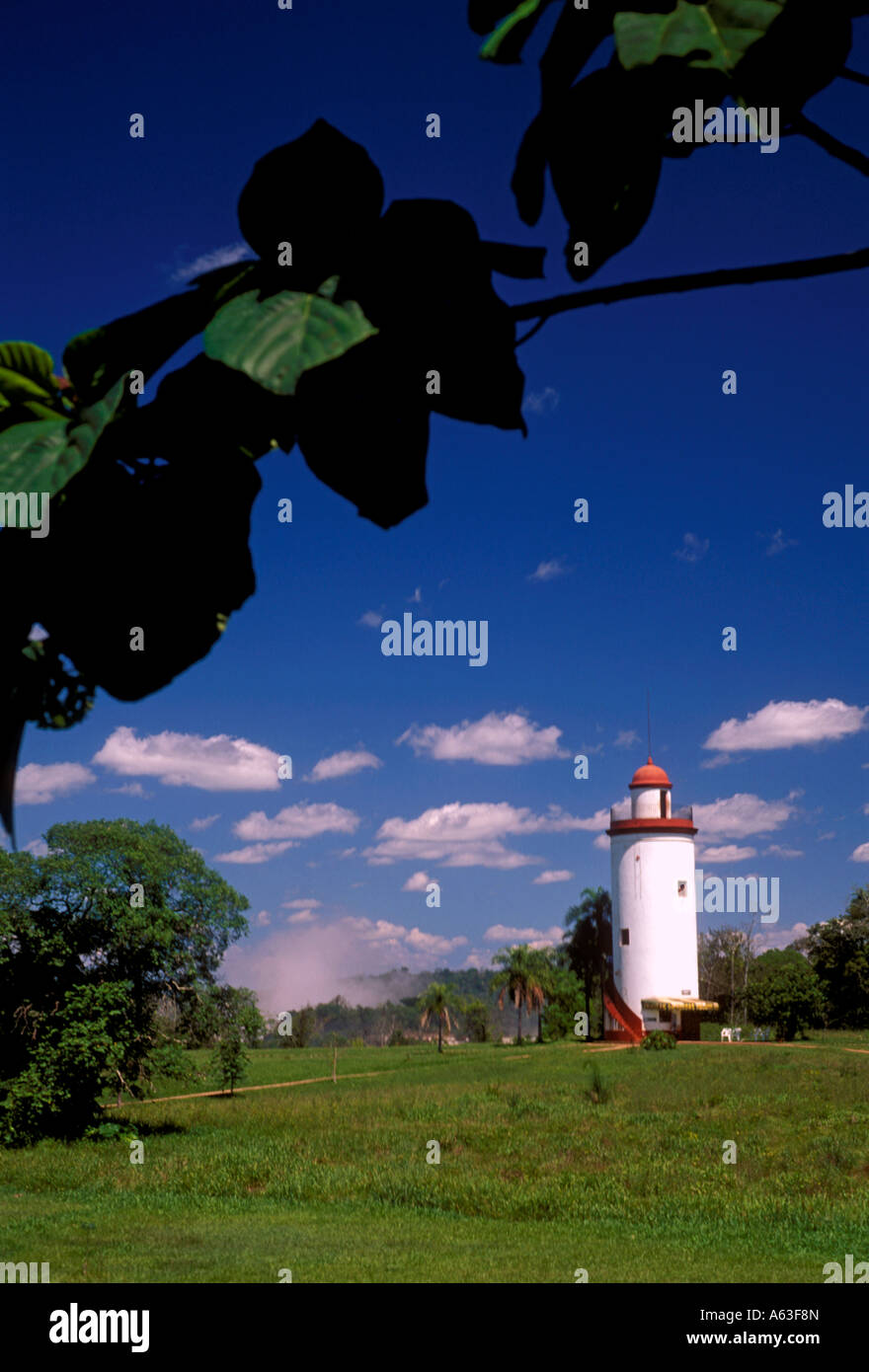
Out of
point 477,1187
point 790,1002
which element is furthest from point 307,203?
point 790,1002

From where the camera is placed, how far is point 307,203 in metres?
0.56

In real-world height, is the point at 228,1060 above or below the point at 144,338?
below

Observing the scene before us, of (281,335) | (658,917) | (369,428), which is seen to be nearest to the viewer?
(281,335)

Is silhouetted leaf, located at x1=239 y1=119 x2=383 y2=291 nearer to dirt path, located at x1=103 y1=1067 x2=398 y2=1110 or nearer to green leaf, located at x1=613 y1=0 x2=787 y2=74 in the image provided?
green leaf, located at x1=613 y1=0 x2=787 y2=74

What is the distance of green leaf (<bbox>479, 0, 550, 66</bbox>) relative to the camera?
62 cm

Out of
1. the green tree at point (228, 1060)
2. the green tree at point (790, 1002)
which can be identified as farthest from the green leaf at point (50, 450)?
the green tree at point (790, 1002)

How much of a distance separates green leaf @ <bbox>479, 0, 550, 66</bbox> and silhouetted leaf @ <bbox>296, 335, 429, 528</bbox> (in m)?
0.18

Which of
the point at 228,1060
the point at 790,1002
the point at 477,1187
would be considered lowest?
the point at 790,1002

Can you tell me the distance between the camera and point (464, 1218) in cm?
1191

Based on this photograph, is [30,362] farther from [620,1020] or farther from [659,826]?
[620,1020]

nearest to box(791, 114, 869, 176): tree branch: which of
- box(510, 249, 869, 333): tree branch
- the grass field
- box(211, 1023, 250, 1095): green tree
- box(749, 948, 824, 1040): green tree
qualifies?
box(510, 249, 869, 333): tree branch

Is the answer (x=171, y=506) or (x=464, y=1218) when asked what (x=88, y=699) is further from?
(x=464, y=1218)

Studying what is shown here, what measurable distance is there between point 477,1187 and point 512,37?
1400 centimetres
